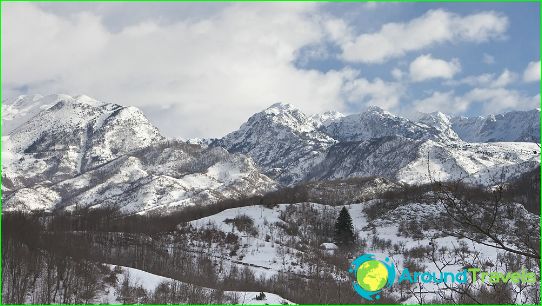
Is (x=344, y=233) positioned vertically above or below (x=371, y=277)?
above

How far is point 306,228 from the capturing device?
13962cm

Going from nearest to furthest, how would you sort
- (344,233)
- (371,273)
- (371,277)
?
(371,273)
(371,277)
(344,233)

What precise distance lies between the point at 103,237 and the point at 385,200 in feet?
284

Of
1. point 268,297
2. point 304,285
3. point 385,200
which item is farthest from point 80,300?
point 385,200

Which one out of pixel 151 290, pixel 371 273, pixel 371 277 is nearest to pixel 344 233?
pixel 371 277

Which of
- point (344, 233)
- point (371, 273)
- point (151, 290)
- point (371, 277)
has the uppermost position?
point (344, 233)

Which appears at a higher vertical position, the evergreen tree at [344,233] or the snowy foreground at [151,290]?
the evergreen tree at [344,233]

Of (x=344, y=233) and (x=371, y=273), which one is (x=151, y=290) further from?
(x=344, y=233)

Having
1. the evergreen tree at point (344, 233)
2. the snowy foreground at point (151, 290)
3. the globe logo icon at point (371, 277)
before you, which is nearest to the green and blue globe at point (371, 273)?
the globe logo icon at point (371, 277)

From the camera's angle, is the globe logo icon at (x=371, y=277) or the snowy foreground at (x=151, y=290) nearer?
the globe logo icon at (x=371, y=277)

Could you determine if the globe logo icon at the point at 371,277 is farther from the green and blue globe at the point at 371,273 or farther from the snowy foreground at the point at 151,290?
the snowy foreground at the point at 151,290

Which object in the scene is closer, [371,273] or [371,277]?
[371,273]

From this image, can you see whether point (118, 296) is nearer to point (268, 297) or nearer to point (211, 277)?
point (268, 297)

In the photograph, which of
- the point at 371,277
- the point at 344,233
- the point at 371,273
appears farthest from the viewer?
the point at 344,233
